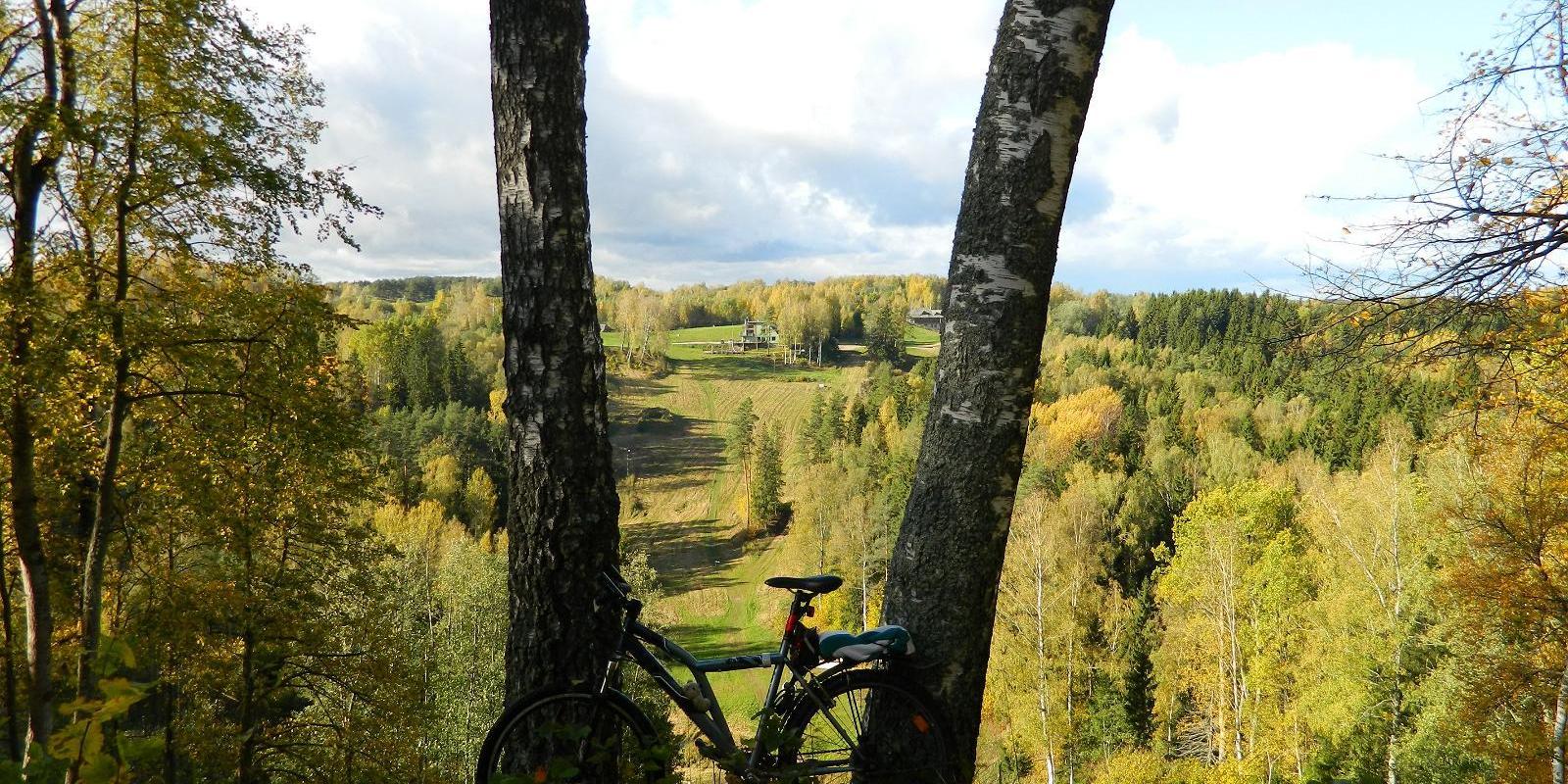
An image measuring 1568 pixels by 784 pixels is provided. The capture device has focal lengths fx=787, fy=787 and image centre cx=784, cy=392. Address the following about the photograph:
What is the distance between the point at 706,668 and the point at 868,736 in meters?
0.70

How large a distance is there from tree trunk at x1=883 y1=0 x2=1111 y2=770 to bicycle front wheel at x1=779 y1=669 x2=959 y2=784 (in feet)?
0.32

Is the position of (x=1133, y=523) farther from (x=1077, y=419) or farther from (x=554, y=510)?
(x=554, y=510)

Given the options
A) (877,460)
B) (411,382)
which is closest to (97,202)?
(877,460)

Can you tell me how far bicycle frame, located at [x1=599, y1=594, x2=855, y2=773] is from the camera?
10.2 ft

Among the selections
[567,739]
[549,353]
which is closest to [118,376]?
[549,353]

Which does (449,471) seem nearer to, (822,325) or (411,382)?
(411,382)

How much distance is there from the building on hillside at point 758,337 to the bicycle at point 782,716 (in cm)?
10178

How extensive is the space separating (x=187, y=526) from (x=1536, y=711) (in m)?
19.7

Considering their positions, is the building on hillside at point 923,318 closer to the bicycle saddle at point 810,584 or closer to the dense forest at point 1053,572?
the dense forest at point 1053,572

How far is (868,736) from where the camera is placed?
10.3 ft

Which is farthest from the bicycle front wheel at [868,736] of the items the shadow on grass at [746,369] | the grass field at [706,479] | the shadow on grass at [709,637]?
the shadow on grass at [746,369]

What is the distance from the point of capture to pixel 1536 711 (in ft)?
40.5

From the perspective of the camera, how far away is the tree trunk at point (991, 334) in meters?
2.76

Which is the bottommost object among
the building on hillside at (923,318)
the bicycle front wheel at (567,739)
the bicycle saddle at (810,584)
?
the bicycle front wheel at (567,739)
